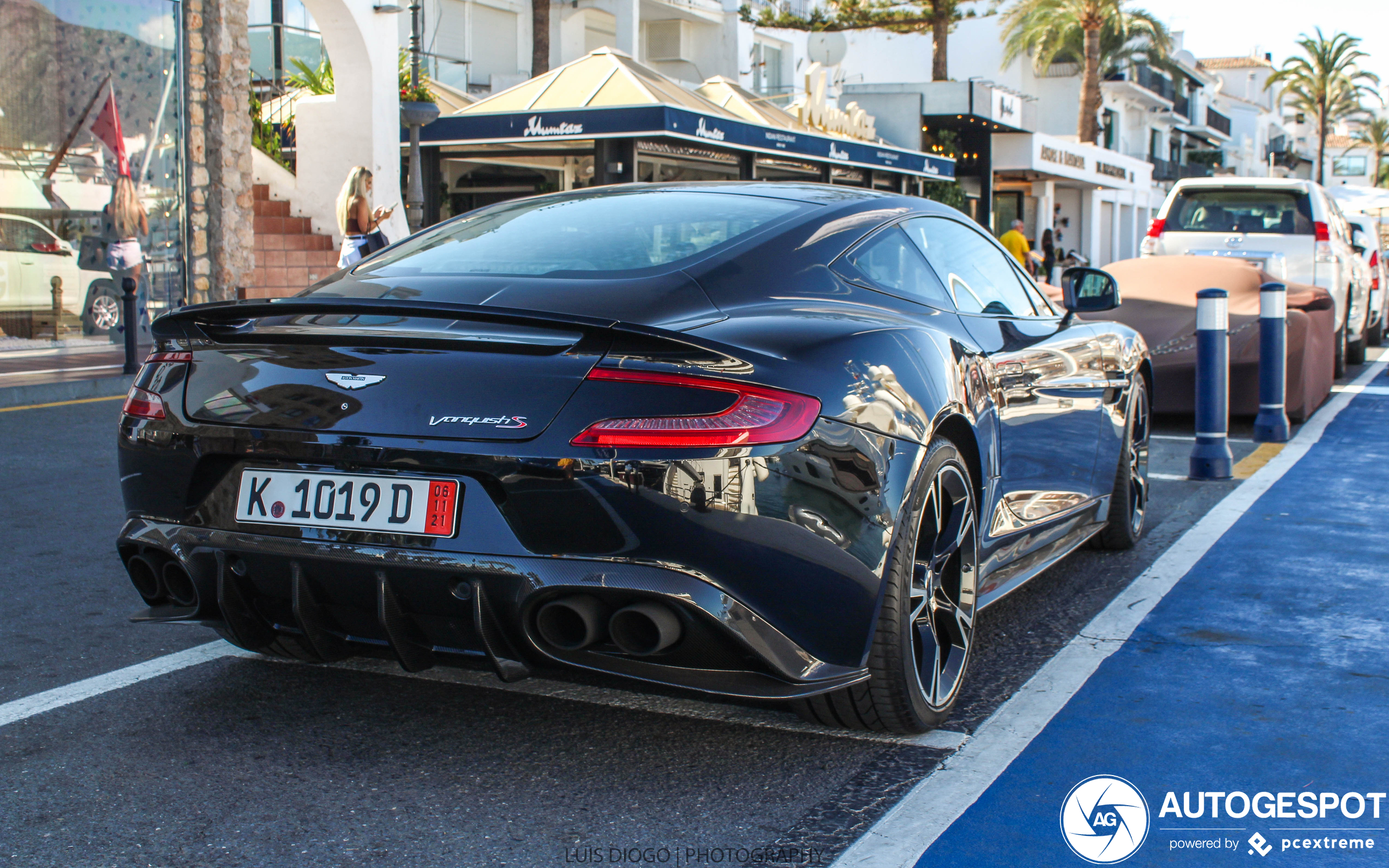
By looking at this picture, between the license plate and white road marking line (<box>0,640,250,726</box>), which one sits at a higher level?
the license plate

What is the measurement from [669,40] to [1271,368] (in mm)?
29345

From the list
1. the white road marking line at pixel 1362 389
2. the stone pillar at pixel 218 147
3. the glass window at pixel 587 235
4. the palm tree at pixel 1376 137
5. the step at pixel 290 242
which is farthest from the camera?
the palm tree at pixel 1376 137

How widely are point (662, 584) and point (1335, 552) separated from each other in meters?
3.68

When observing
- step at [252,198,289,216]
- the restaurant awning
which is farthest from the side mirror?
step at [252,198,289,216]

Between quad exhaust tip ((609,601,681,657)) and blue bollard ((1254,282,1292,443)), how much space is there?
675cm

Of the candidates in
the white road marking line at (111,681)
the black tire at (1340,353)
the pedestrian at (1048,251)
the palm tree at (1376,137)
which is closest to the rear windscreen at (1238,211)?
the black tire at (1340,353)

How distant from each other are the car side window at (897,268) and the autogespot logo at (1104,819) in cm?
138

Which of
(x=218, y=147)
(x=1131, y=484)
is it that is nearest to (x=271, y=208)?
(x=218, y=147)

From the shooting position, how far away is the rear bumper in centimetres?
264

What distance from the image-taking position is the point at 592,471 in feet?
8.67

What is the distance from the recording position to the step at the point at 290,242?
1758 cm

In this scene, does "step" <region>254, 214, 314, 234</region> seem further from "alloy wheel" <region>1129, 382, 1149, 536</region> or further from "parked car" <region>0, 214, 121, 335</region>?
"alloy wheel" <region>1129, 382, 1149, 536</region>

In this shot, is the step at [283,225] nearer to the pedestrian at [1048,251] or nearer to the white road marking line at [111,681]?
the white road marking line at [111,681]

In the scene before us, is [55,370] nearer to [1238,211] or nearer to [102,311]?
[102,311]
